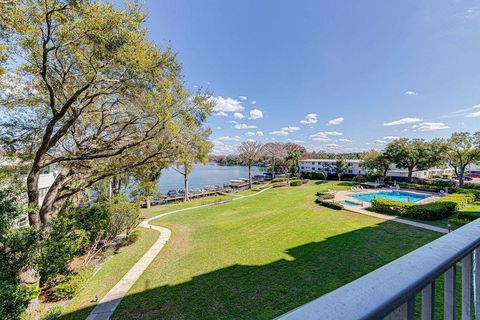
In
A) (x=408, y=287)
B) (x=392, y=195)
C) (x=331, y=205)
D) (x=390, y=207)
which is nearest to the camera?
(x=408, y=287)

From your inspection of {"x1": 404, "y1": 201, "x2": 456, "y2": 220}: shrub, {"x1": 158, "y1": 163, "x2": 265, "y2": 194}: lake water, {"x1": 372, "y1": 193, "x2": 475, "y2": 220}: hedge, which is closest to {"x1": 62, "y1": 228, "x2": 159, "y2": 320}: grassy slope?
{"x1": 158, "y1": 163, "x2": 265, "y2": 194}: lake water

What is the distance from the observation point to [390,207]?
637 inches

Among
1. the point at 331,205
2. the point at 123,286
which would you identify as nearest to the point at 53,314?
the point at 123,286

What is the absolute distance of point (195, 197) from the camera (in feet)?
104

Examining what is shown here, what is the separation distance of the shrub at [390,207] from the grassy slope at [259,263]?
2396 millimetres

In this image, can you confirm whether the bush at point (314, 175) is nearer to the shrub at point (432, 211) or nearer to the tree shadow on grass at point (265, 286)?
the shrub at point (432, 211)

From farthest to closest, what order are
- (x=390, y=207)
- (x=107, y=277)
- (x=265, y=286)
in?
(x=390, y=207) → (x=107, y=277) → (x=265, y=286)

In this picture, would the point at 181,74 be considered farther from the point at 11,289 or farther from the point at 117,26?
the point at 11,289

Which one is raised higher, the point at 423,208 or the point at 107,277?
the point at 423,208

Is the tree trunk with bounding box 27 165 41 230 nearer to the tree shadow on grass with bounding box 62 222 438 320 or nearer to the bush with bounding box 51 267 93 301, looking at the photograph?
the bush with bounding box 51 267 93 301

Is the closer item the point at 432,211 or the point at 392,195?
the point at 432,211

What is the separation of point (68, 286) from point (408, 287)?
33.8 ft

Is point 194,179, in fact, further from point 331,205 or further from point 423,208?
point 423,208

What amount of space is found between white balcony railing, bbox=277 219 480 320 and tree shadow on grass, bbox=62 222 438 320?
19.7ft
